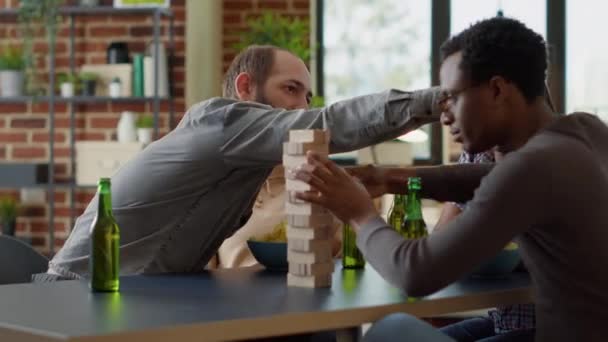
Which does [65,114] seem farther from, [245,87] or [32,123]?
[245,87]

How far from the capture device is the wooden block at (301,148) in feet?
6.88

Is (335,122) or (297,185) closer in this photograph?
(297,185)

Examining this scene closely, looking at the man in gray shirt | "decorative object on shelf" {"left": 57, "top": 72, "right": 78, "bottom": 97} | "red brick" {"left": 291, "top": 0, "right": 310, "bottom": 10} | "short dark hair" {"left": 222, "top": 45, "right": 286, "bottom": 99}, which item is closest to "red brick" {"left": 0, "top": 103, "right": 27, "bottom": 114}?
"decorative object on shelf" {"left": 57, "top": 72, "right": 78, "bottom": 97}

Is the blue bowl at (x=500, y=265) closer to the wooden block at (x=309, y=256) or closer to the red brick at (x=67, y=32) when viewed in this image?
the wooden block at (x=309, y=256)

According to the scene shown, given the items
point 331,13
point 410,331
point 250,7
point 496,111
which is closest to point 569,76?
point 331,13

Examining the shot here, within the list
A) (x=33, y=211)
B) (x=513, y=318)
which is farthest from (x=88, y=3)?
(x=513, y=318)

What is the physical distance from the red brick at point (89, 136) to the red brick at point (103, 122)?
0.05 meters

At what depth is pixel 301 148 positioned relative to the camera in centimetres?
210

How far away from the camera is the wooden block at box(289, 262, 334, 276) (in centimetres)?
211

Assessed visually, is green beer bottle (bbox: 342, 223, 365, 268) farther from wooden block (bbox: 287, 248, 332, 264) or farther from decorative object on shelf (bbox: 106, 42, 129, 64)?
decorative object on shelf (bbox: 106, 42, 129, 64)

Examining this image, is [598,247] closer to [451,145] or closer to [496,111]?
[496,111]

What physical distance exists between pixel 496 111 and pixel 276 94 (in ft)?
2.83

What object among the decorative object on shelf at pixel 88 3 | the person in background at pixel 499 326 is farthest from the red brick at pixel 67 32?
the person in background at pixel 499 326

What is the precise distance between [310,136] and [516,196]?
45cm
